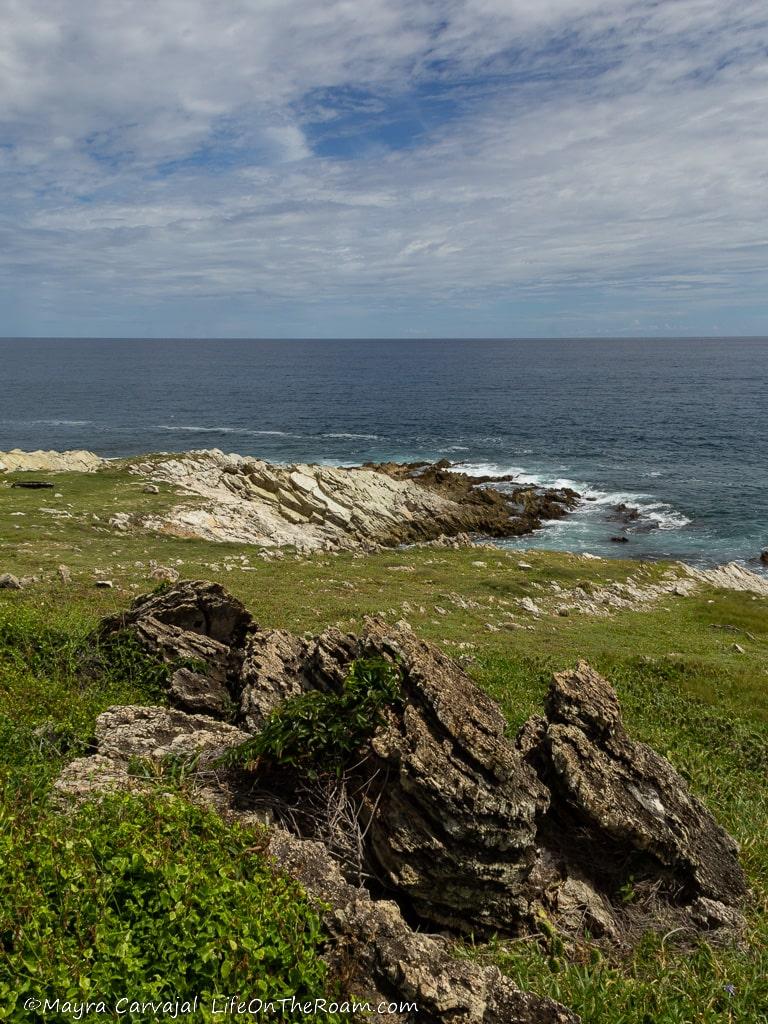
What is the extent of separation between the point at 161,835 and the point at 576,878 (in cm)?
548

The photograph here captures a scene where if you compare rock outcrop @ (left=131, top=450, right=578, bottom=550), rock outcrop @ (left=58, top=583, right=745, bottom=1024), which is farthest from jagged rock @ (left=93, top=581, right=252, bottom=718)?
rock outcrop @ (left=131, top=450, right=578, bottom=550)

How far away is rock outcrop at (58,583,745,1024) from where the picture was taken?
6738mm

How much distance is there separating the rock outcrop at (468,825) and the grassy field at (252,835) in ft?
1.57

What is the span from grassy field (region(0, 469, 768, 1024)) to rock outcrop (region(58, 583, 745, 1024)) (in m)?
0.48

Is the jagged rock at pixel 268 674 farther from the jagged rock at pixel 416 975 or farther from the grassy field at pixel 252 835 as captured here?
the jagged rock at pixel 416 975

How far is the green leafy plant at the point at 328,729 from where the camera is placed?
8617 mm

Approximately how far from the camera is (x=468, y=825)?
788 centimetres

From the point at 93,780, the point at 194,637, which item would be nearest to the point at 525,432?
the point at 194,637

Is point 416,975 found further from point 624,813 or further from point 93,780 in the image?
point 93,780

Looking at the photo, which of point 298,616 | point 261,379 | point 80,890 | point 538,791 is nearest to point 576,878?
point 538,791

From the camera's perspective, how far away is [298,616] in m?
23.6

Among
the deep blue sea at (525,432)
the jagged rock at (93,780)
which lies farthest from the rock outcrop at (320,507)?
the jagged rock at (93,780)

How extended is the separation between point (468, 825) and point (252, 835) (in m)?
2.50

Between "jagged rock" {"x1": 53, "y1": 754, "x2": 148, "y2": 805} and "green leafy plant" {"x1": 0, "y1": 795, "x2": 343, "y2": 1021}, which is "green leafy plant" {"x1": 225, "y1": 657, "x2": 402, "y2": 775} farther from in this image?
"green leafy plant" {"x1": 0, "y1": 795, "x2": 343, "y2": 1021}
